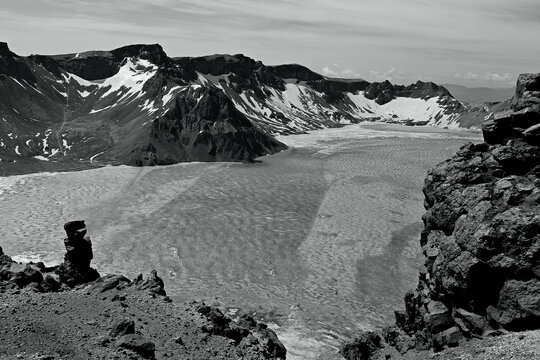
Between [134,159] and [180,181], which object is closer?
[180,181]

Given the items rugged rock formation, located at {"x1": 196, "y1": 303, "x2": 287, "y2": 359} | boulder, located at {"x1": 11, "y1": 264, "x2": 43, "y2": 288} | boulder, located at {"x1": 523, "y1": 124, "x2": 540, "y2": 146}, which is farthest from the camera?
boulder, located at {"x1": 11, "y1": 264, "x2": 43, "y2": 288}

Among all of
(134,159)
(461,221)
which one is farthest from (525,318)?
(134,159)

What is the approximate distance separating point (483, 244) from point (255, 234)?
46782 millimetres

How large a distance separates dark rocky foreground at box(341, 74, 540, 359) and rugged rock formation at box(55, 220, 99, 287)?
74.1 ft

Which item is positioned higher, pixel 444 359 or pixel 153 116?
pixel 153 116

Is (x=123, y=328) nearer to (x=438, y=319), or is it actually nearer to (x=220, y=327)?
(x=220, y=327)

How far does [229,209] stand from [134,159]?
52392mm

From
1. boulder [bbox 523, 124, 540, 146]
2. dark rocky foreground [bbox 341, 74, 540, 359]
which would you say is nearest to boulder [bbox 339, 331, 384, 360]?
dark rocky foreground [bbox 341, 74, 540, 359]

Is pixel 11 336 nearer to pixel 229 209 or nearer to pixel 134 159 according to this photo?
pixel 229 209

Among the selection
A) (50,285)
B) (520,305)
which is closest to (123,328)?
(50,285)

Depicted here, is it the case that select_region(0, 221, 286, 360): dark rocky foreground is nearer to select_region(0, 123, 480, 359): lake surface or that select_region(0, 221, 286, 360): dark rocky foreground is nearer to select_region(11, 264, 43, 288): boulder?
select_region(11, 264, 43, 288): boulder

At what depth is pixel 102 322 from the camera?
3147cm

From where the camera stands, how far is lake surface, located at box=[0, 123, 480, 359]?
5234 cm

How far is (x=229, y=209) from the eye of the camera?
86.2m
